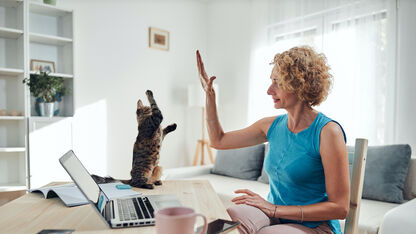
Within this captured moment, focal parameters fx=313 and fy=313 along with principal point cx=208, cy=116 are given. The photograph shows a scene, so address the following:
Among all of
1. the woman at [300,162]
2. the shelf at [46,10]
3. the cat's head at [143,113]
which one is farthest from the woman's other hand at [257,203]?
the shelf at [46,10]

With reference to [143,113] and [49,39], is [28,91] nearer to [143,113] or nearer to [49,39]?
[49,39]

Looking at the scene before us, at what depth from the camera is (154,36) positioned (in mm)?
3994

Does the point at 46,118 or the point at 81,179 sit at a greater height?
the point at 46,118

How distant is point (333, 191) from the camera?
1085 mm

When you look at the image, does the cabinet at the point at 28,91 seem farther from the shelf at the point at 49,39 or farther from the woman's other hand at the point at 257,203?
the woman's other hand at the point at 257,203

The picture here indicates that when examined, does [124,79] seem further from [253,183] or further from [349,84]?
[349,84]

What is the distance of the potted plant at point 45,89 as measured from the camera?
109 inches

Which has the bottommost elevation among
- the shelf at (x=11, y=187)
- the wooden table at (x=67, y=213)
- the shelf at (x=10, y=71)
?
the shelf at (x=11, y=187)

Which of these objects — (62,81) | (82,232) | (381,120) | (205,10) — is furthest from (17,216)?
(205,10)

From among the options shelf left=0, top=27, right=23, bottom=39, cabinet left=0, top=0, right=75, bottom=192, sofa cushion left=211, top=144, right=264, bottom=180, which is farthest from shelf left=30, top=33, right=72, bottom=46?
sofa cushion left=211, top=144, right=264, bottom=180

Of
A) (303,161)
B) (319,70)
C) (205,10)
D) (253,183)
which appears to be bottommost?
(253,183)

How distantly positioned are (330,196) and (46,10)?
9.92 feet

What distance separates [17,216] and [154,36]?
3.36m

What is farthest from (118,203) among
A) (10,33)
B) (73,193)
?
(10,33)
